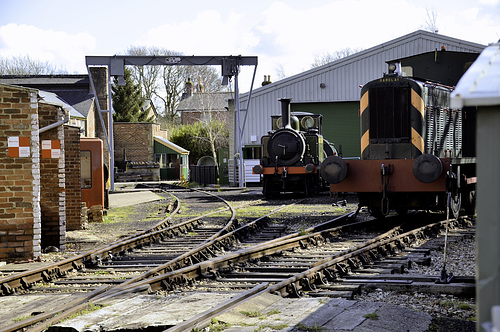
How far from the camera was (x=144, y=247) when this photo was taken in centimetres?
1043

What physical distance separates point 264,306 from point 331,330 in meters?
1.00

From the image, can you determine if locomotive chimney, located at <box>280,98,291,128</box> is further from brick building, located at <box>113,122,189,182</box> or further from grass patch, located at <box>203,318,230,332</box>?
brick building, located at <box>113,122,189,182</box>

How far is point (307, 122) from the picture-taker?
2275cm

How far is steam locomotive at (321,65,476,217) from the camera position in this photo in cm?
1186

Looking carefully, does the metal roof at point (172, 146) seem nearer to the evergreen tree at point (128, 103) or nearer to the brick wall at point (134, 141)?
the brick wall at point (134, 141)

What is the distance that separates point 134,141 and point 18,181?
4433 cm

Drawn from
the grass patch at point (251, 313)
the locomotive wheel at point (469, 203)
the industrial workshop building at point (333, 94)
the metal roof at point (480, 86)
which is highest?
the industrial workshop building at point (333, 94)

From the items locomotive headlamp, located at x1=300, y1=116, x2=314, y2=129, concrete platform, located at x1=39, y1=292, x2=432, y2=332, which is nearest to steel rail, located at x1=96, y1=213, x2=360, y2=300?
concrete platform, located at x1=39, y1=292, x2=432, y2=332

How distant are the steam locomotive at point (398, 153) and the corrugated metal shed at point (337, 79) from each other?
16.4m

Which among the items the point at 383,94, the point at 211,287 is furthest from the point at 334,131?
the point at 211,287

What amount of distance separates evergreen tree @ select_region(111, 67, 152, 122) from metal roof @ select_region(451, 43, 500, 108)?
57.1m

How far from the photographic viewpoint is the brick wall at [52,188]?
10336mm

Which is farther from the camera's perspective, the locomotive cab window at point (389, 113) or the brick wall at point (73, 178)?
the brick wall at point (73, 178)

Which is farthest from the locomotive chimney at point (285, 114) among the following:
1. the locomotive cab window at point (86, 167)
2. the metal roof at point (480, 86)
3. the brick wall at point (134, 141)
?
the brick wall at point (134, 141)
